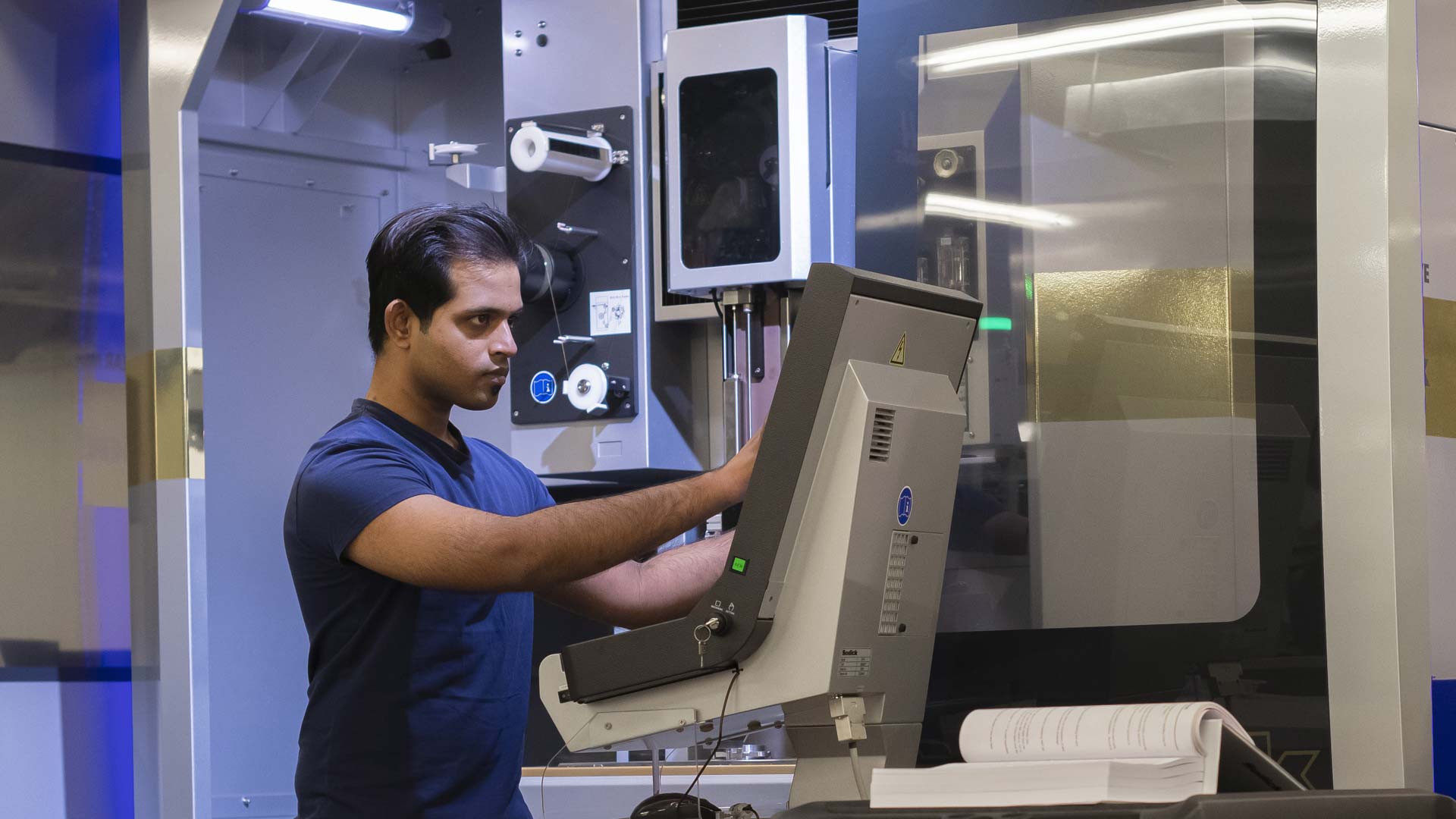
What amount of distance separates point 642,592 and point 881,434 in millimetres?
642

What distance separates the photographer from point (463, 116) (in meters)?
4.59

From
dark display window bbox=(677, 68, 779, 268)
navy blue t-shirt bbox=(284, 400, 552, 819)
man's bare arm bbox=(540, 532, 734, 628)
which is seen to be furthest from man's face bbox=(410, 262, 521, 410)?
dark display window bbox=(677, 68, 779, 268)

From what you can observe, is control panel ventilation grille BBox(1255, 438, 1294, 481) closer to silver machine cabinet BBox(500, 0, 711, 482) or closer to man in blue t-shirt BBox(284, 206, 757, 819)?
man in blue t-shirt BBox(284, 206, 757, 819)

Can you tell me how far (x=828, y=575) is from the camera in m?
1.54

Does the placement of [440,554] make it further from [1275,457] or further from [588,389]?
[588,389]

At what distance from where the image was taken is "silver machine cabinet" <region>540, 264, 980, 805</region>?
5.05 ft

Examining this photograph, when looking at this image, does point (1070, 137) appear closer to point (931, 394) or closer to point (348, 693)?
point (931, 394)

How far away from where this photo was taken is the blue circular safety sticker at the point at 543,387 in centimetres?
328

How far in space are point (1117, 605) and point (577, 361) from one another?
5.10ft

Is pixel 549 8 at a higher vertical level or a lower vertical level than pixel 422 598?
higher

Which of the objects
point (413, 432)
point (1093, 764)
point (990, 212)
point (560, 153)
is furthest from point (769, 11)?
point (1093, 764)

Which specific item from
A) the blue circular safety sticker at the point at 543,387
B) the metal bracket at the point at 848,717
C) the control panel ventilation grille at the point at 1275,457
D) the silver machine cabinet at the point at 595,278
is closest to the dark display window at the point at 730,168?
the silver machine cabinet at the point at 595,278

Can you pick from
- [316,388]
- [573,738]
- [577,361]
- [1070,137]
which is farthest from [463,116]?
[573,738]

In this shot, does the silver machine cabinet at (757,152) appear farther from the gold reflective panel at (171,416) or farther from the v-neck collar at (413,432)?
the gold reflective panel at (171,416)
